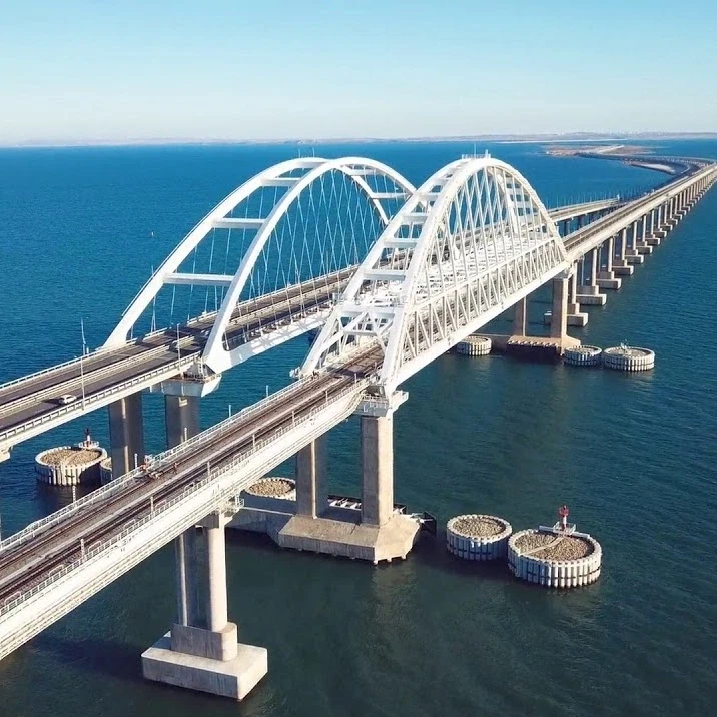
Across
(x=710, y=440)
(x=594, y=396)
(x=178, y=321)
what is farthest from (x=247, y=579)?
(x=178, y=321)

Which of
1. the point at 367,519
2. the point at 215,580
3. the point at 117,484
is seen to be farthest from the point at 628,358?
the point at 117,484

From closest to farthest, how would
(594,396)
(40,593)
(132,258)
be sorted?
1. (40,593)
2. (594,396)
3. (132,258)

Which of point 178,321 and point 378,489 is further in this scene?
point 178,321

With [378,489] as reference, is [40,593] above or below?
above

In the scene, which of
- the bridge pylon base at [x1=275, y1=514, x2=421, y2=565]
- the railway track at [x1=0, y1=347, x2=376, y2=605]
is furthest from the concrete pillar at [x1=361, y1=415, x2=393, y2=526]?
the railway track at [x1=0, y1=347, x2=376, y2=605]

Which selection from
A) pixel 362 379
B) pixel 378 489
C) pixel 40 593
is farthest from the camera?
pixel 362 379

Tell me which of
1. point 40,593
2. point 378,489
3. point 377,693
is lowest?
point 377,693

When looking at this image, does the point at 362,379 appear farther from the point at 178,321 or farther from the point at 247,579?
the point at 178,321
